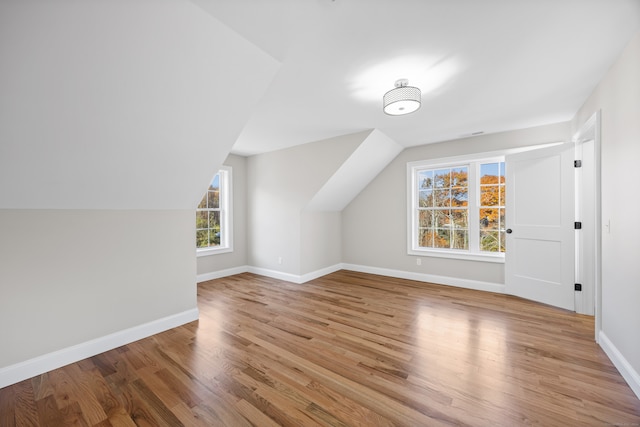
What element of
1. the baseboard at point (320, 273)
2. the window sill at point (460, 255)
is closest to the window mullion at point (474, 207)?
the window sill at point (460, 255)

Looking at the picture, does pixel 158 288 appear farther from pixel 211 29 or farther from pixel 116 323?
pixel 211 29

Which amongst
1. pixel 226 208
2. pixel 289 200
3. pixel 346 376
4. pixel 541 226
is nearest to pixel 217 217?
pixel 226 208

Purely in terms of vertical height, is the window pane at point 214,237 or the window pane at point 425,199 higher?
the window pane at point 425,199

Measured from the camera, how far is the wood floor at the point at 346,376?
1558 millimetres

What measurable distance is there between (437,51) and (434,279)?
355 cm

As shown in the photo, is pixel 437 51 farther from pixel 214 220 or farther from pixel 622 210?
pixel 214 220

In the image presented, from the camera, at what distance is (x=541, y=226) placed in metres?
3.33

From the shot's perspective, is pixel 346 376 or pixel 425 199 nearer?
pixel 346 376

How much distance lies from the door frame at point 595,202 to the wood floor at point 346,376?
0.25 m

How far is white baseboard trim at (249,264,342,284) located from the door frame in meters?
3.52

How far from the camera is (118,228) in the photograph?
2436mm

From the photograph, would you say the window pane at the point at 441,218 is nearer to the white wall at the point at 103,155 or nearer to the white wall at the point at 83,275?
the white wall at the point at 103,155

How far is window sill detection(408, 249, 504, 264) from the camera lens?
12.7 ft

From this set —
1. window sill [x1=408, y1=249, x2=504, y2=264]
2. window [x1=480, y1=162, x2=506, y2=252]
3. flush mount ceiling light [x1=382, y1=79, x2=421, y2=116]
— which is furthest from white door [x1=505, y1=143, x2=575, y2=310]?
flush mount ceiling light [x1=382, y1=79, x2=421, y2=116]
